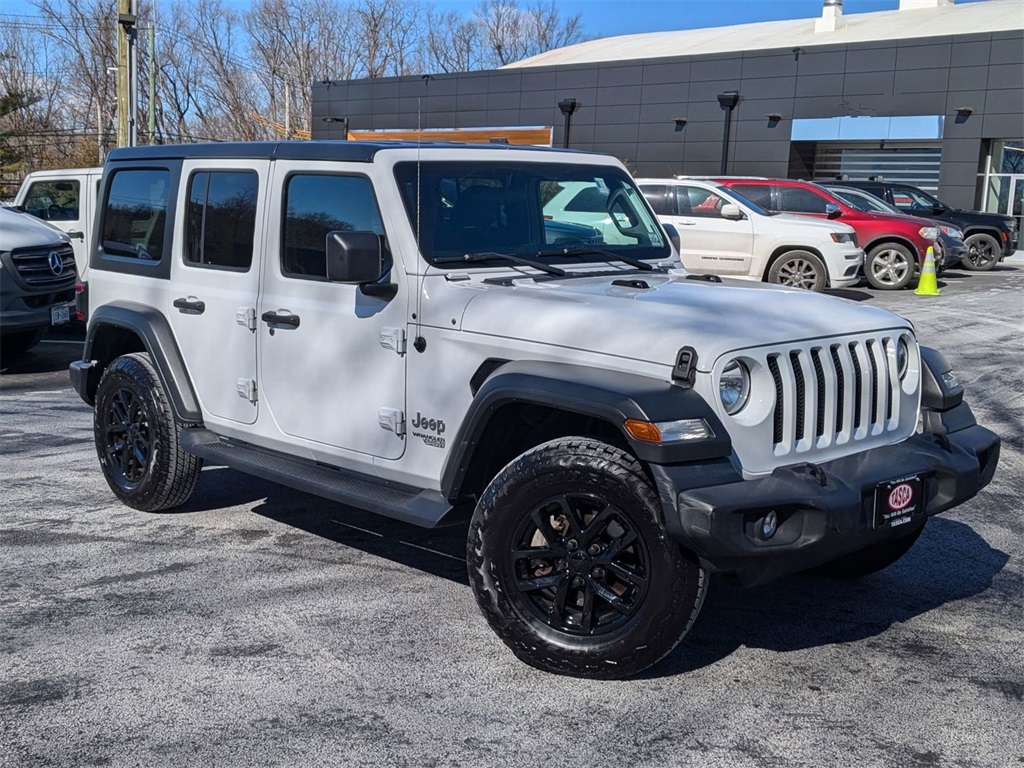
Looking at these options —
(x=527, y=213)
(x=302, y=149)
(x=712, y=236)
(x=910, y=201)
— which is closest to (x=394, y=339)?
(x=527, y=213)

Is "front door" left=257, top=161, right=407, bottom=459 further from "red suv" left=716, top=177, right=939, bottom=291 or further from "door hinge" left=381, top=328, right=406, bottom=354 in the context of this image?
"red suv" left=716, top=177, right=939, bottom=291

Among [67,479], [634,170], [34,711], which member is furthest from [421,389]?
[634,170]

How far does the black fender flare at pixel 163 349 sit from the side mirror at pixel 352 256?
61.2 inches

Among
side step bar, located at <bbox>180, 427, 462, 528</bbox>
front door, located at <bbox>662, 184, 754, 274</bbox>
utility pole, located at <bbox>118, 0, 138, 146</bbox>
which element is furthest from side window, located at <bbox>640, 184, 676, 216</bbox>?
side step bar, located at <bbox>180, 427, 462, 528</bbox>

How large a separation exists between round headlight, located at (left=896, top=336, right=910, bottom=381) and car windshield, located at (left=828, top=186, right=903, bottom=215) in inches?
601

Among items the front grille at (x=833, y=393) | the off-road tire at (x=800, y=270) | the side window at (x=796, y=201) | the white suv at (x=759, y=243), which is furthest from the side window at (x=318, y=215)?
the side window at (x=796, y=201)

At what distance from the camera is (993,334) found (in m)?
13.5

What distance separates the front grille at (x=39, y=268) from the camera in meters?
11.2

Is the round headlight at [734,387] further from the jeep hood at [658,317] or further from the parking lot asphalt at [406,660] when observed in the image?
the parking lot asphalt at [406,660]

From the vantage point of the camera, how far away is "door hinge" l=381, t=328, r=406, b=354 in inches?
184

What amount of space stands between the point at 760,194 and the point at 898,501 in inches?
587

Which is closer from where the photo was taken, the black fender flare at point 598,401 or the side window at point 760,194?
the black fender flare at point 598,401

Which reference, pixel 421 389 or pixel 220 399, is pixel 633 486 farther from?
pixel 220 399

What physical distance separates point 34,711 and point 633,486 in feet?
6.97
